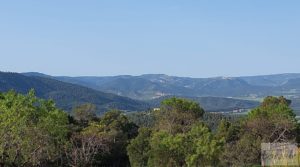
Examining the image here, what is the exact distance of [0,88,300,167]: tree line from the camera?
38.2 meters

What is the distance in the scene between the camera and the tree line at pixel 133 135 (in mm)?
38219

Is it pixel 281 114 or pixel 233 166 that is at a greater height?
pixel 281 114

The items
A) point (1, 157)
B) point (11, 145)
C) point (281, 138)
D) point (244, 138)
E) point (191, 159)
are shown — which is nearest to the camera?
point (11, 145)

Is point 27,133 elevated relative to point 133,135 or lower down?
elevated

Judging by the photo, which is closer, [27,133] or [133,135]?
[27,133]

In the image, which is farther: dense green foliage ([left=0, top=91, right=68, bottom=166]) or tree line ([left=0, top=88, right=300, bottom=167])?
tree line ([left=0, top=88, right=300, bottom=167])

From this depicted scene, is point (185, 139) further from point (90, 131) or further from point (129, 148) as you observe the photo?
point (90, 131)

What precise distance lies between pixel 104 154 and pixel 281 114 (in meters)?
20.0

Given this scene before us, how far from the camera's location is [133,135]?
220 ft

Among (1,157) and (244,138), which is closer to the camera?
(1,157)

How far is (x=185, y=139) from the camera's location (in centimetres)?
4553

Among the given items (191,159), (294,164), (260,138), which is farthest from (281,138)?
(294,164)

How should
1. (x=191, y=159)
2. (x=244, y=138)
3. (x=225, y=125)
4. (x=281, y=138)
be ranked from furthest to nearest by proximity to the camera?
(x=225, y=125) → (x=281, y=138) → (x=244, y=138) → (x=191, y=159)

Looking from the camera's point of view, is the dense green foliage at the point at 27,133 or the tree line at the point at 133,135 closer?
the dense green foliage at the point at 27,133
